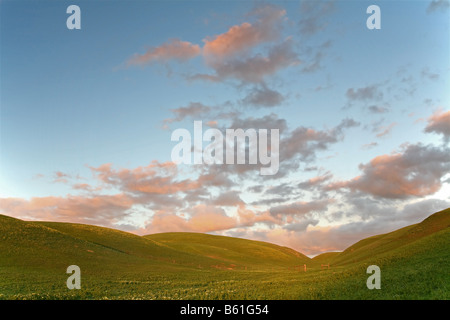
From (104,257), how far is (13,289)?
42.9 meters

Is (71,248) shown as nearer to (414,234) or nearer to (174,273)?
(174,273)

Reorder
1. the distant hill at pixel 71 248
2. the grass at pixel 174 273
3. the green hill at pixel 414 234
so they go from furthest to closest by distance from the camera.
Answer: the green hill at pixel 414 234 → the distant hill at pixel 71 248 → the grass at pixel 174 273

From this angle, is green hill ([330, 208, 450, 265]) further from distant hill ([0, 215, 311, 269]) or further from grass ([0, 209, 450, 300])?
distant hill ([0, 215, 311, 269])

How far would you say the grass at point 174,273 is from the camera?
27359 mm

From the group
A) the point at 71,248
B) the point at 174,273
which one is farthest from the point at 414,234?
the point at 71,248

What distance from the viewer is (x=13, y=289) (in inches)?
1470

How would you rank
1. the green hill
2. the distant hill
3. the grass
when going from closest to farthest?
the grass → the distant hill → the green hill

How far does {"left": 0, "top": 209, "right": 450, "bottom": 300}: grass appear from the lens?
27.4 meters

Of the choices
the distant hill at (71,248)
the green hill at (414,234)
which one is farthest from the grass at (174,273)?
the green hill at (414,234)

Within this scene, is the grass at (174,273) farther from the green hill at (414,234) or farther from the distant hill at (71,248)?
the green hill at (414,234)

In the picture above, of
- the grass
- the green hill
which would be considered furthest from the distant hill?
the green hill
